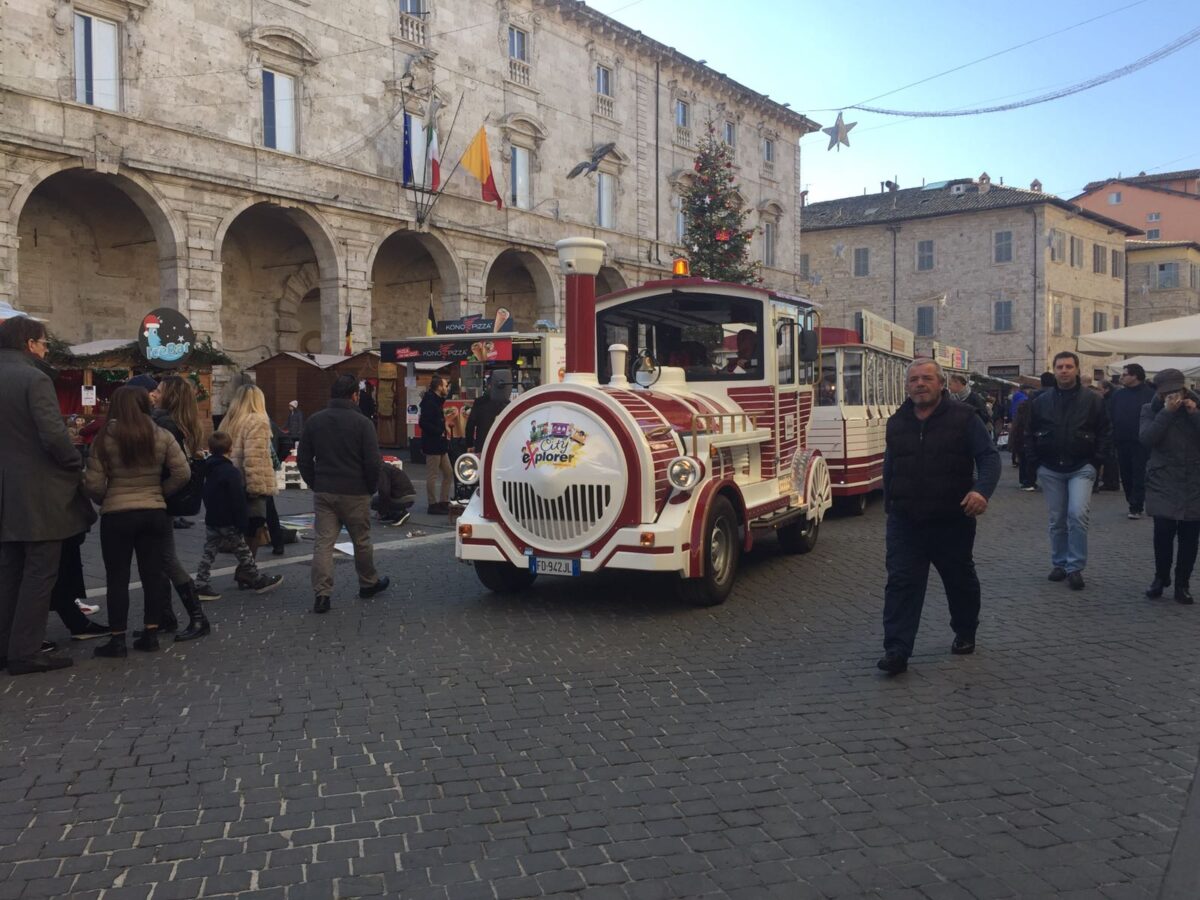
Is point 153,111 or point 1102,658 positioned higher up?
point 153,111

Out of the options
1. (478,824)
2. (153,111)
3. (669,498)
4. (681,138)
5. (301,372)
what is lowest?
(478,824)

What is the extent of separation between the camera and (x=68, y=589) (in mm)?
6406

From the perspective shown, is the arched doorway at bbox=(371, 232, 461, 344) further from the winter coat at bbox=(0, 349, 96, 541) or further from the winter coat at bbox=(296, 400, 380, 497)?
the winter coat at bbox=(0, 349, 96, 541)

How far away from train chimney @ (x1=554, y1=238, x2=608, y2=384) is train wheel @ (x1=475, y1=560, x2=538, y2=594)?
156cm

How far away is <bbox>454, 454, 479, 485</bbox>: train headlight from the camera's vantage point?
25.6 feet

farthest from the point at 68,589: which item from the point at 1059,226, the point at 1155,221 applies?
the point at 1155,221

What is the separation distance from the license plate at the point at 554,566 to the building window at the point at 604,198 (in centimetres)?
2660

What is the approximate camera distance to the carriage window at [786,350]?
907cm

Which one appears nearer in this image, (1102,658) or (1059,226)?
(1102,658)

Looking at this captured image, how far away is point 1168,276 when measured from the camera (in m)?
56.8

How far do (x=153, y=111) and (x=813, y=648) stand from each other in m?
19.4

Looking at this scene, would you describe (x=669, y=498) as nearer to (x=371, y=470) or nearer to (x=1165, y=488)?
(x=371, y=470)

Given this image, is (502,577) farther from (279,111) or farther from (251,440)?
(279,111)

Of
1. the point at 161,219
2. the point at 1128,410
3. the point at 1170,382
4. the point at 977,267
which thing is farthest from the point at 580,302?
the point at 977,267
